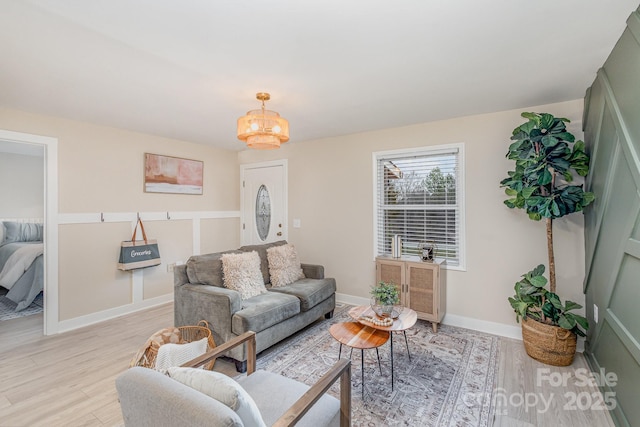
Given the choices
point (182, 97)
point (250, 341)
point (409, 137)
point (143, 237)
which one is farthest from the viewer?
point (143, 237)

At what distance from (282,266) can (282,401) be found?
2.10m

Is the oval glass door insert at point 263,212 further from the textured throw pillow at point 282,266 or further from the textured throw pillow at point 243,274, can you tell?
the textured throw pillow at point 243,274

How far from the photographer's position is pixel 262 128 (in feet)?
7.67

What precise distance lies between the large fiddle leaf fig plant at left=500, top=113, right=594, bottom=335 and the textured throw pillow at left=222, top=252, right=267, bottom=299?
244 cm

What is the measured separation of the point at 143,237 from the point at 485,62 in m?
4.18

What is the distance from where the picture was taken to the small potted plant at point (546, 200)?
94.9 inches

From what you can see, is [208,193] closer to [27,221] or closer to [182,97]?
[182,97]

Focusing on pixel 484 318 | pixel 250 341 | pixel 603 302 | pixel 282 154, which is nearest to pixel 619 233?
pixel 603 302

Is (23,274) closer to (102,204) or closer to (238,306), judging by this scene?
(102,204)

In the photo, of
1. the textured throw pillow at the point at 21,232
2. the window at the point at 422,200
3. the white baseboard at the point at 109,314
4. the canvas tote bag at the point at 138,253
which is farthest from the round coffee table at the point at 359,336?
the textured throw pillow at the point at 21,232

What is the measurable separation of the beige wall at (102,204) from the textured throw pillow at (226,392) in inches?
123

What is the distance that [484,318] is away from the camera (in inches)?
126

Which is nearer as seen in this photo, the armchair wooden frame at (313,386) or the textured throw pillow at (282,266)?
the armchair wooden frame at (313,386)

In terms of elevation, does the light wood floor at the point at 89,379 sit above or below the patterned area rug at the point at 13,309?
below
